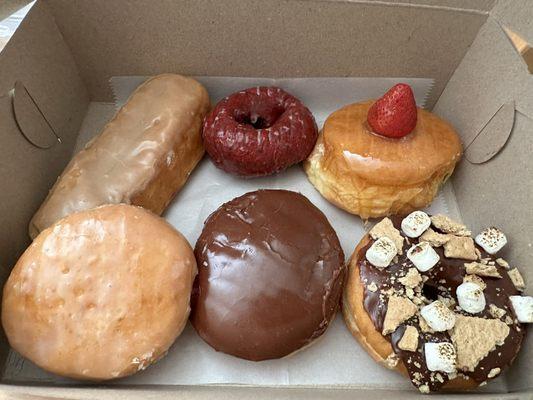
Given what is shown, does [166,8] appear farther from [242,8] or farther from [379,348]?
[379,348]

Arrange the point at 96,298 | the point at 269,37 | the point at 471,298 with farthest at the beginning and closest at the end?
the point at 269,37
the point at 471,298
the point at 96,298

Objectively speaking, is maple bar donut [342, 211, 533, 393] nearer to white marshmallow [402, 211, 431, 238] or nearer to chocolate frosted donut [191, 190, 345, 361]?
white marshmallow [402, 211, 431, 238]

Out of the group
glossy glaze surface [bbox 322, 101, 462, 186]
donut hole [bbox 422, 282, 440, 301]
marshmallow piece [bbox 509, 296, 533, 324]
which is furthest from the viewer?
glossy glaze surface [bbox 322, 101, 462, 186]

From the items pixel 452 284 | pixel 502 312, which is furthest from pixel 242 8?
pixel 502 312

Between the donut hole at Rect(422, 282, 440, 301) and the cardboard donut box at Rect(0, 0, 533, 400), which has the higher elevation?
the cardboard donut box at Rect(0, 0, 533, 400)

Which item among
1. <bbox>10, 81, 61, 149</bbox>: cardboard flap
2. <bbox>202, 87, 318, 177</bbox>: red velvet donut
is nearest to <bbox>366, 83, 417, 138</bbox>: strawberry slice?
<bbox>202, 87, 318, 177</bbox>: red velvet donut

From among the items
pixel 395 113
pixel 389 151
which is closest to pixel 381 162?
pixel 389 151

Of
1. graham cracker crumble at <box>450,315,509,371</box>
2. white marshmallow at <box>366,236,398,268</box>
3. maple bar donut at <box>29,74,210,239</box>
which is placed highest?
maple bar donut at <box>29,74,210,239</box>

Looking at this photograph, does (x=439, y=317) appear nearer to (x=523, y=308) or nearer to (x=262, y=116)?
(x=523, y=308)
